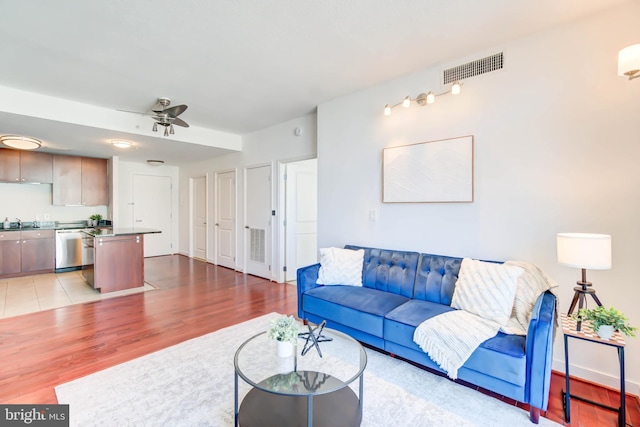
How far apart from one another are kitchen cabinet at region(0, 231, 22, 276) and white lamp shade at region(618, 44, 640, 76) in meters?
8.04

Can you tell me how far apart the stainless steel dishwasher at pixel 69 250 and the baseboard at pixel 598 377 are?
7055 millimetres

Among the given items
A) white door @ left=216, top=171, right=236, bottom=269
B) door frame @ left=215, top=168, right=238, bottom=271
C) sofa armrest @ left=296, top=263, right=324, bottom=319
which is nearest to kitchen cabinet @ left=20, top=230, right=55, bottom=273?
door frame @ left=215, top=168, right=238, bottom=271

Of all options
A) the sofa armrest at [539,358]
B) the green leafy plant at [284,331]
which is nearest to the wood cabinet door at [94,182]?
the green leafy plant at [284,331]

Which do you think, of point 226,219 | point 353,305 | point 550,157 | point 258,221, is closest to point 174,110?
point 258,221

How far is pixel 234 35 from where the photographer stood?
236 cm

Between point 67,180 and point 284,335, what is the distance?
642 cm

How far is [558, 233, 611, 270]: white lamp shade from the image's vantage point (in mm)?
1773

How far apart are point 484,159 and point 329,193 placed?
1826mm

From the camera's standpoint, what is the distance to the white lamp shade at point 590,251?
69.8 inches

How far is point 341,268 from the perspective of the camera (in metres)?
3.17

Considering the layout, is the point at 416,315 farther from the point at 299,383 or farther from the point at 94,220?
the point at 94,220

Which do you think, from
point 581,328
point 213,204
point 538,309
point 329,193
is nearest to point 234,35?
point 329,193

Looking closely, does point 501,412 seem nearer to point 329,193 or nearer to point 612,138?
point 612,138

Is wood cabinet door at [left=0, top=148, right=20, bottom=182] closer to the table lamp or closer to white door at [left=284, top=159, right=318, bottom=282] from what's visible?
white door at [left=284, top=159, right=318, bottom=282]
